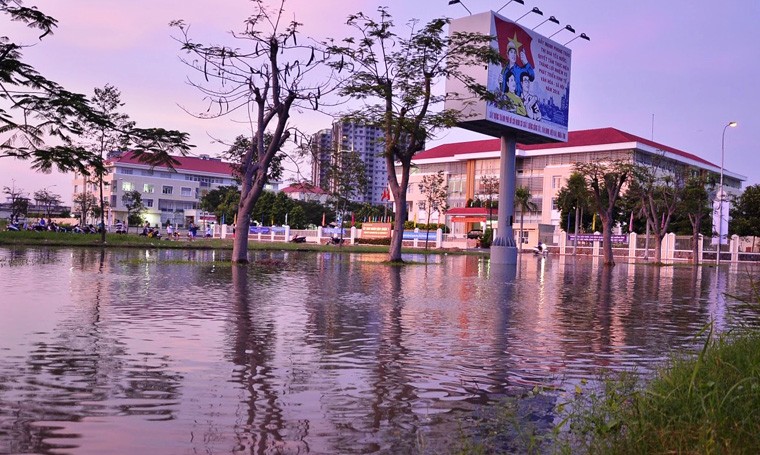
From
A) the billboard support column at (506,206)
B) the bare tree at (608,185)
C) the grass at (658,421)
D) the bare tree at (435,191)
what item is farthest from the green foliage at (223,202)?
the grass at (658,421)

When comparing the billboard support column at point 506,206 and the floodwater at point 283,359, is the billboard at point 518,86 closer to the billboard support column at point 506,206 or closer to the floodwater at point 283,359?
the billboard support column at point 506,206

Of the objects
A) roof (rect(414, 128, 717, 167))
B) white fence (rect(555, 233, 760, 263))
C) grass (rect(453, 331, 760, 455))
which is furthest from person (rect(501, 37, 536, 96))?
roof (rect(414, 128, 717, 167))

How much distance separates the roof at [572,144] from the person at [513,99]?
140 ft

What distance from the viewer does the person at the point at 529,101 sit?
124 ft

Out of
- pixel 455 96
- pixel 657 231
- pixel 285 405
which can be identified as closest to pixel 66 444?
pixel 285 405

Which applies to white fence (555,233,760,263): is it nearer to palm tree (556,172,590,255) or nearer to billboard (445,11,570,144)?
palm tree (556,172,590,255)

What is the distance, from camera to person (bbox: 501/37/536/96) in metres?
35.9

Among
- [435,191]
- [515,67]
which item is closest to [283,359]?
[515,67]

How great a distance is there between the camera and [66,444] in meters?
4.41

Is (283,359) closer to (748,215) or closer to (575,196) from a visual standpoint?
(575,196)

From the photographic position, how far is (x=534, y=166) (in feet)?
313

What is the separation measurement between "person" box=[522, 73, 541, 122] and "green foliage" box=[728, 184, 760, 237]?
4219 cm

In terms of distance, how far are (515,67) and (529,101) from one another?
2.47 m

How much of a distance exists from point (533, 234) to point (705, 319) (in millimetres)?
72593
